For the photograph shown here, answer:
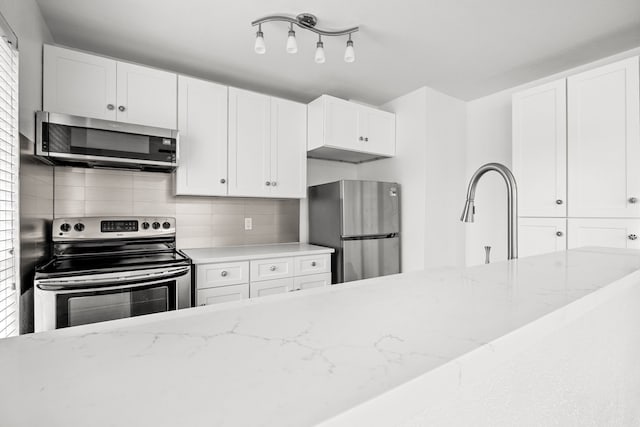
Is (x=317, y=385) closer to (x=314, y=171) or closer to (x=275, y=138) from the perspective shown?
(x=275, y=138)

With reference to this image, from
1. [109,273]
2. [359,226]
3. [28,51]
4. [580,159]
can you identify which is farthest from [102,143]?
[580,159]

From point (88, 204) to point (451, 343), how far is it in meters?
2.63

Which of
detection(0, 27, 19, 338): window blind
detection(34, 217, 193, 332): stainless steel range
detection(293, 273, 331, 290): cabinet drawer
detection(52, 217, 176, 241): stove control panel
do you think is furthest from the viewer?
detection(293, 273, 331, 290): cabinet drawer

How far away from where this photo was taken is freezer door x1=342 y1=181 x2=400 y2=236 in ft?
8.84

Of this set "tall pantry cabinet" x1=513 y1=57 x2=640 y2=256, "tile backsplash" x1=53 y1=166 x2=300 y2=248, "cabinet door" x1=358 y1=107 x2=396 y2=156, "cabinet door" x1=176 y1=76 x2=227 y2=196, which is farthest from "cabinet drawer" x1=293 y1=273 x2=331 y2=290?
"tall pantry cabinet" x1=513 y1=57 x2=640 y2=256

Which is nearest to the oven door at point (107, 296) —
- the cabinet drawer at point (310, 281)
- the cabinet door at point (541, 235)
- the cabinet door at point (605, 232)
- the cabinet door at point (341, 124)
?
the cabinet drawer at point (310, 281)

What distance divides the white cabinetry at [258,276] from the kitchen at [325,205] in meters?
0.01

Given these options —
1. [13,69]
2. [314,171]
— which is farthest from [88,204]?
[314,171]

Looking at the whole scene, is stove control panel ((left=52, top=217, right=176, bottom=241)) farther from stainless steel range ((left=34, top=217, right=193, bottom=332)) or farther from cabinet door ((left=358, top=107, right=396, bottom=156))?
cabinet door ((left=358, top=107, right=396, bottom=156))

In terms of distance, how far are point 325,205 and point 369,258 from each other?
24.9 inches

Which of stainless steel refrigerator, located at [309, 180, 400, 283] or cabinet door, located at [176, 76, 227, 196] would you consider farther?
stainless steel refrigerator, located at [309, 180, 400, 283]

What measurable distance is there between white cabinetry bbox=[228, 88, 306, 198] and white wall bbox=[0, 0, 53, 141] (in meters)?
1.17

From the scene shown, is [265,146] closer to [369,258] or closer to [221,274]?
[221,274]

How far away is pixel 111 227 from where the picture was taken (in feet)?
7.30
